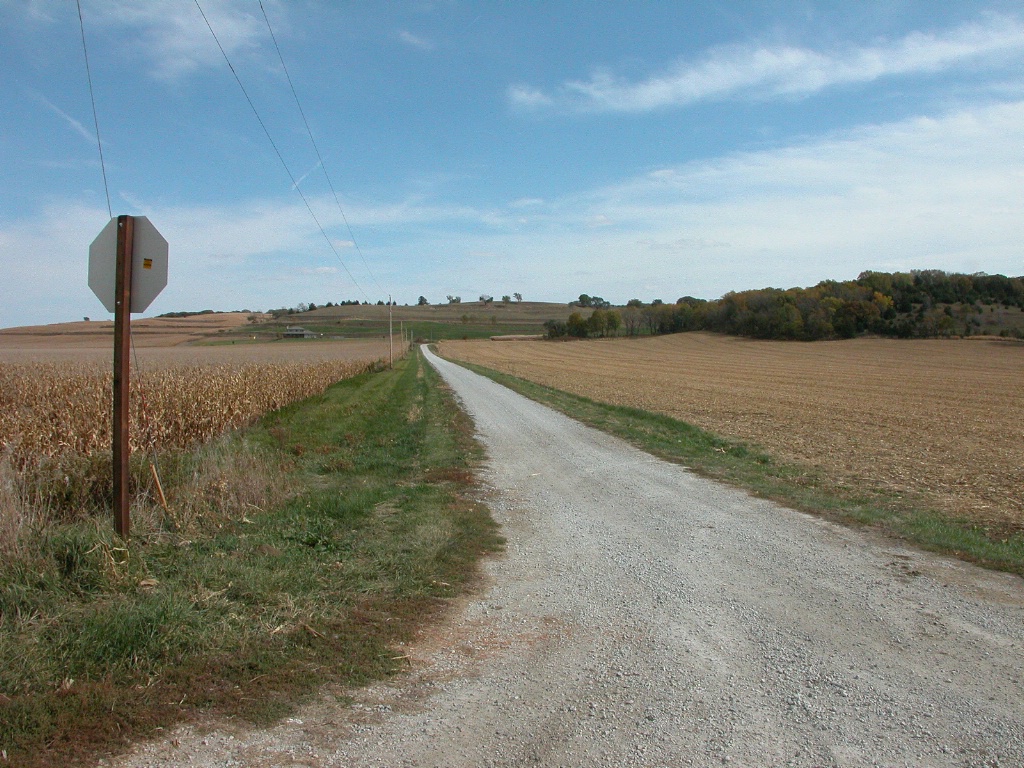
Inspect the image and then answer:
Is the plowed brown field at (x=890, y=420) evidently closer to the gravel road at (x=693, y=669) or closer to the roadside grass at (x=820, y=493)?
the roadside grass at (x=820, y=493)

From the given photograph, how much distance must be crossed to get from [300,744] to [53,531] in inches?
151

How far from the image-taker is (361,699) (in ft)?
13.1

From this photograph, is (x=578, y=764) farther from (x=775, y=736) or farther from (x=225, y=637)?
(x=225, y=637)

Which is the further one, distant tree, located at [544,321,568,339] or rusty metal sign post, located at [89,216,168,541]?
distant tree, located at [544,321,568,339]

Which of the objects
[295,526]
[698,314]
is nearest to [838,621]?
[295,526]

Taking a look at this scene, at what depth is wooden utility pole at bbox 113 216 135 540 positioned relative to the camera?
19.5ft

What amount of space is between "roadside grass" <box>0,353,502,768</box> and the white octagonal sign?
199cm

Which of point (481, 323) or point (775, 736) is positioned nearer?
point (775, 736)

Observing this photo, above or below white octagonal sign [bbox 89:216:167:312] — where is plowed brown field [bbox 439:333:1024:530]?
below

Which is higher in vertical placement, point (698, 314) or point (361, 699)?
point (698, 314)

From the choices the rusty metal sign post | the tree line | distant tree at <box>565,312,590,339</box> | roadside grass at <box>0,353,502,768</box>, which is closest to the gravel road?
roadside grass at <box>0,353,502,768</box>

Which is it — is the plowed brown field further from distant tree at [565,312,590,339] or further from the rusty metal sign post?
distant tree at [565,312,590,339]

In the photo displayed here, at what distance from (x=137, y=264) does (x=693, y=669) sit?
209 inches

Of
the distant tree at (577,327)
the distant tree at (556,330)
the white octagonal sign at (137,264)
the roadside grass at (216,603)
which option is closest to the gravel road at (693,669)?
the roadside grass at (216,603)
